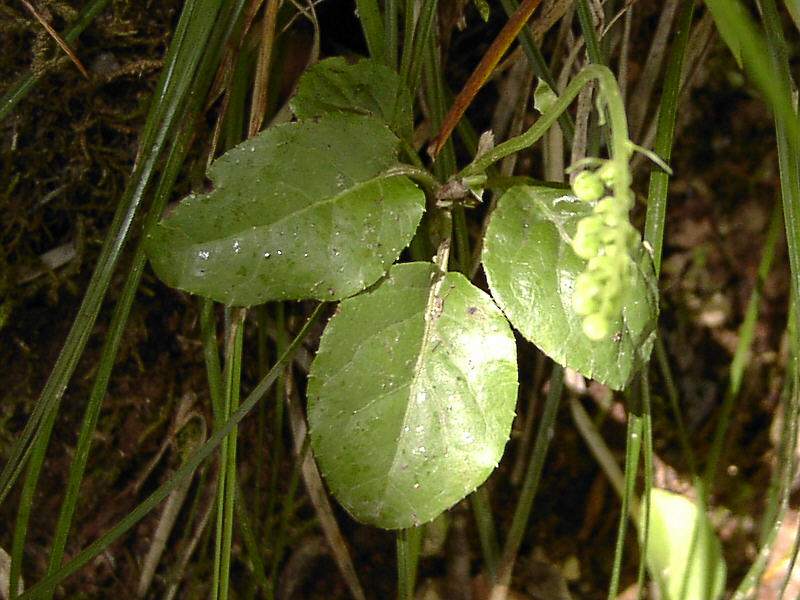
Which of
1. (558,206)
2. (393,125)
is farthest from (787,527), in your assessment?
(393,125)

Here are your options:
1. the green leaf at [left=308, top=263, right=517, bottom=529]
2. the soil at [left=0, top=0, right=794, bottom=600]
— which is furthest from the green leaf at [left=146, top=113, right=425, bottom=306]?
the soil at [left=0, top=0, right=794, bottom=600]

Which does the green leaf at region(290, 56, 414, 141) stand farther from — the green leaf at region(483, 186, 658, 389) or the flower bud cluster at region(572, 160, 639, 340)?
the flower bud cluster at region(572, 160, 639, 340)

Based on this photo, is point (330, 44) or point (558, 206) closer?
point (558, 206)

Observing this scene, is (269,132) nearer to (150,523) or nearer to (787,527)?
(150,523)

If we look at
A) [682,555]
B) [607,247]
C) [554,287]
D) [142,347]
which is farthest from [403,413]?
[682,555]

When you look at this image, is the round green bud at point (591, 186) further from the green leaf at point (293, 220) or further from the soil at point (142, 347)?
the soil at point (142, 347)

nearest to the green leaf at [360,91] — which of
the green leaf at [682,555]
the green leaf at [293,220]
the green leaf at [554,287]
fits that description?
the green leaf at [293,220]
